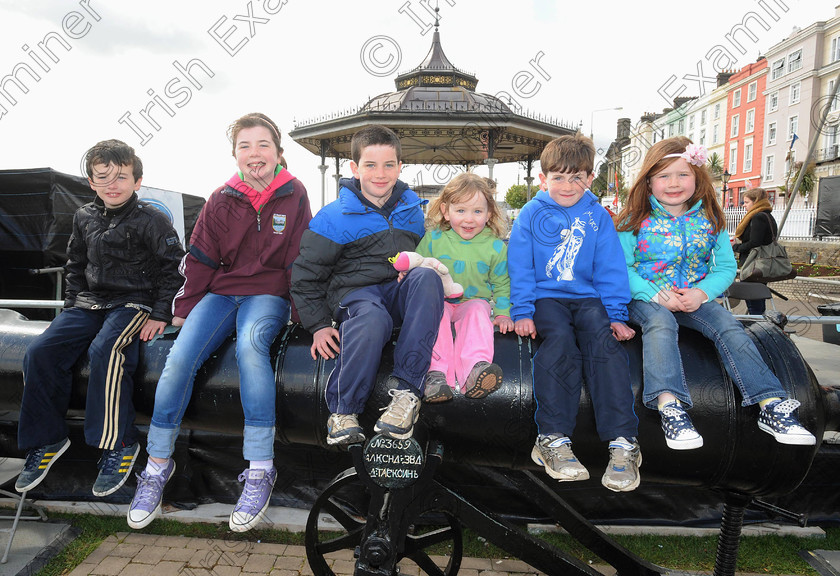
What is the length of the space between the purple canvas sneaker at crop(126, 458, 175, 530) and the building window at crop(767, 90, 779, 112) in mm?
43081

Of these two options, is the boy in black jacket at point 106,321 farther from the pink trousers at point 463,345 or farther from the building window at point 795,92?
the building window at point 795,92

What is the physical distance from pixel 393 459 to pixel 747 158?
4787 cm

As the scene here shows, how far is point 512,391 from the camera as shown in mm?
2234

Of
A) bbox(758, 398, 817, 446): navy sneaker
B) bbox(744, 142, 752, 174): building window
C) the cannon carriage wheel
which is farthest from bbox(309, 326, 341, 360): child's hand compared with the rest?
bbox(744, 142, 752, 174): building window

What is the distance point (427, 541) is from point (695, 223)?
2.14 meters

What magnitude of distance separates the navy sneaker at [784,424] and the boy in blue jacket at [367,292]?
55.8 inches

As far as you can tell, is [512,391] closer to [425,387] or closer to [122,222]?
[425,387]

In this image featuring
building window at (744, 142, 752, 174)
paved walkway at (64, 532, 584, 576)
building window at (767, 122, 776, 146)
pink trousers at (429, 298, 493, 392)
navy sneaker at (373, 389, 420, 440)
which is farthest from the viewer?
building window at (744, 142, 752, 174)

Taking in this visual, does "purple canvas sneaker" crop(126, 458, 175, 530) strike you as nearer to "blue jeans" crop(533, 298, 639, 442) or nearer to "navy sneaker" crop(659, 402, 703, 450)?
"blue jeans" crop(533, 298, 639, 442)

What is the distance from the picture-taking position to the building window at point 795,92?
3325 centimetres

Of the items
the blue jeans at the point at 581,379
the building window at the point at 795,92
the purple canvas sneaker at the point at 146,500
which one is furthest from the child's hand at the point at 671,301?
the building window at the point at 795,92

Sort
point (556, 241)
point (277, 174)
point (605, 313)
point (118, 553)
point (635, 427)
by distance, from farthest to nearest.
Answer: point (118, 553), point (277, 174), point (556, 241), point (605, 313), point (635, 427)

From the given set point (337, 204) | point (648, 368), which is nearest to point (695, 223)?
point (648, 368)

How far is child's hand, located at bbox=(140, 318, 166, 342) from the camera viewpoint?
2674mm
